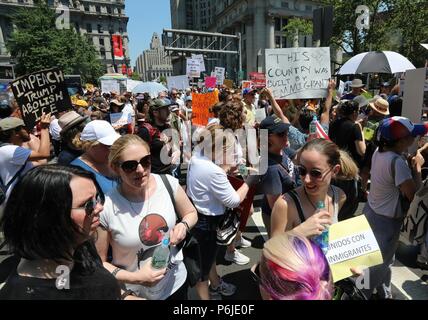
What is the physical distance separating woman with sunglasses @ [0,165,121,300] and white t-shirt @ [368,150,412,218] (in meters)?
2.31

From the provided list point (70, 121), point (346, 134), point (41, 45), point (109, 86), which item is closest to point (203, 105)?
point (346, 134)

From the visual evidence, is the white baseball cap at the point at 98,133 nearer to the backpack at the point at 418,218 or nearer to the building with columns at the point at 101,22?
the backpack at the point at 418,218

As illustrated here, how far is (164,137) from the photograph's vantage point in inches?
186

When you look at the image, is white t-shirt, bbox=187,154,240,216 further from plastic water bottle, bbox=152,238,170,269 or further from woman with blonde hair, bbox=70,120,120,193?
plastic water bottle, bbox=152,238,170,269

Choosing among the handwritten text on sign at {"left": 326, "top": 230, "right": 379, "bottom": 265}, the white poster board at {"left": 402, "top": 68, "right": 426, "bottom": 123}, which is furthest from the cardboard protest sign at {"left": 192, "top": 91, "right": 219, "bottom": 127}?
the handwritten text on sign at {"left": 326, "top": 230, "right": 379, "bottom": 265}

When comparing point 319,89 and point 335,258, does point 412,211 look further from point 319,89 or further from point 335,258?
point 319,89

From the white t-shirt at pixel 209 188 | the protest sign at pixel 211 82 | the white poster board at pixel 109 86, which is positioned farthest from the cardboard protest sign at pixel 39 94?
the white poster board at pixel 109 86

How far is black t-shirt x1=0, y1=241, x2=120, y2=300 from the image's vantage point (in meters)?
1.16

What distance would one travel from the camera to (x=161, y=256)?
176cm

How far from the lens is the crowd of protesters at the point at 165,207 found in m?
1.22

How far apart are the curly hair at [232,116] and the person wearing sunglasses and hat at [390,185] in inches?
61.2

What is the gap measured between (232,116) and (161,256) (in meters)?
2.24

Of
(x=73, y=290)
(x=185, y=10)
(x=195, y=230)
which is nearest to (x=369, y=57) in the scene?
(x=195, y=230)
